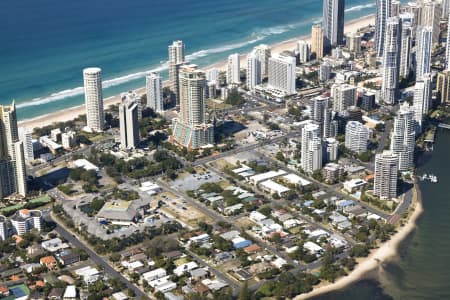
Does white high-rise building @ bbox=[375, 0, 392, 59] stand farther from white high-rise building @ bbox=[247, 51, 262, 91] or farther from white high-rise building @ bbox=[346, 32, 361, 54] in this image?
white high-rise building @ bbox=[247, 51, 262, 91]

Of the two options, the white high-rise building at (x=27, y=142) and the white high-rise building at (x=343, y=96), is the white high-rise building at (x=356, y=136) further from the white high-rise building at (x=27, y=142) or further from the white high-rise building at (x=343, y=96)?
the white high-rise building at (x=27, y=142)

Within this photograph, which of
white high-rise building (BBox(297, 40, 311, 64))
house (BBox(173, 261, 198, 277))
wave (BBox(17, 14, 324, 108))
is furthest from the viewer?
white high-rise building (BBox(297, 40, 311, 64))

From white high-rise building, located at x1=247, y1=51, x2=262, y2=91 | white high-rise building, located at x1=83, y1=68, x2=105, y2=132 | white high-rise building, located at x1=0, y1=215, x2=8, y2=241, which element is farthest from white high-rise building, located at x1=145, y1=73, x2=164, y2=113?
white high-rise building, located at x1=0, y1=215, x2=8, y2=241

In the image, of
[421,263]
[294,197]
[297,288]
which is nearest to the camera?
[297,288]

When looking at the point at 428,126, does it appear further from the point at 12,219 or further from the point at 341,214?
the point at 12,219

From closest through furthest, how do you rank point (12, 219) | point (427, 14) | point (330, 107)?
point (12, 219)
point (330, 107)
point (427, 14)

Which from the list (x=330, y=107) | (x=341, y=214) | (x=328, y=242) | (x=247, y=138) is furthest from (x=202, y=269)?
(x=330, y=107)

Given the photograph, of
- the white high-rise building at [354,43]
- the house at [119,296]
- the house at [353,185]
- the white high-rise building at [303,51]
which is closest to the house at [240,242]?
the house at [119,296]
